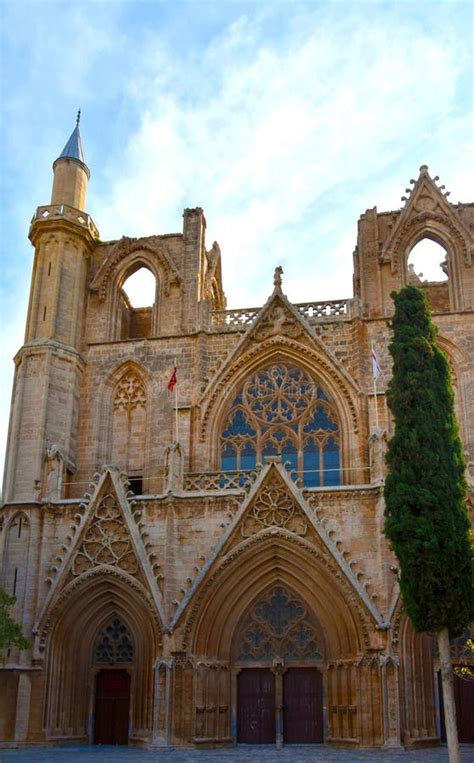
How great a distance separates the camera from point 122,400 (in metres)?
25.0

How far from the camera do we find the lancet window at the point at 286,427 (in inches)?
920

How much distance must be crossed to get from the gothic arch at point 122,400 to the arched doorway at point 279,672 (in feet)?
18.2

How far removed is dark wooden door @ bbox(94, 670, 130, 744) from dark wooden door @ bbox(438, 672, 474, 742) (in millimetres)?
7343

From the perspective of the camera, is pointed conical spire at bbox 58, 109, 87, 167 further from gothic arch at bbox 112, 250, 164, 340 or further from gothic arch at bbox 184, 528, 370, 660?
gothic arch at bbox 184, 528, 370, 660

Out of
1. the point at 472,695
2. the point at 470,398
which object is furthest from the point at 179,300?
the point at 472,695

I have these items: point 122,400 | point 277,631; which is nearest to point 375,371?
point 277,631

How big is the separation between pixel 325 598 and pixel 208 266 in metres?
11.6

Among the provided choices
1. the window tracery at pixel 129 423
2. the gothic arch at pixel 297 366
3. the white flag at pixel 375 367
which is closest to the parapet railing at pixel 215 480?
the gothic arch at pixel 297 366

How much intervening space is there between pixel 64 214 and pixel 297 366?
8.20 m

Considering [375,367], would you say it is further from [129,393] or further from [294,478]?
[129,393]

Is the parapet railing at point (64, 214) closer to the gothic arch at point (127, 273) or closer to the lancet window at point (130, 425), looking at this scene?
the gothic arch at point (127, 273)

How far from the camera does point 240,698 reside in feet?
68.4

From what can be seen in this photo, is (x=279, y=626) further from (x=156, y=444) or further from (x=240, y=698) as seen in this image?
(x=156, y=444)

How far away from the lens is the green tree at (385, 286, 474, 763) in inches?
635
